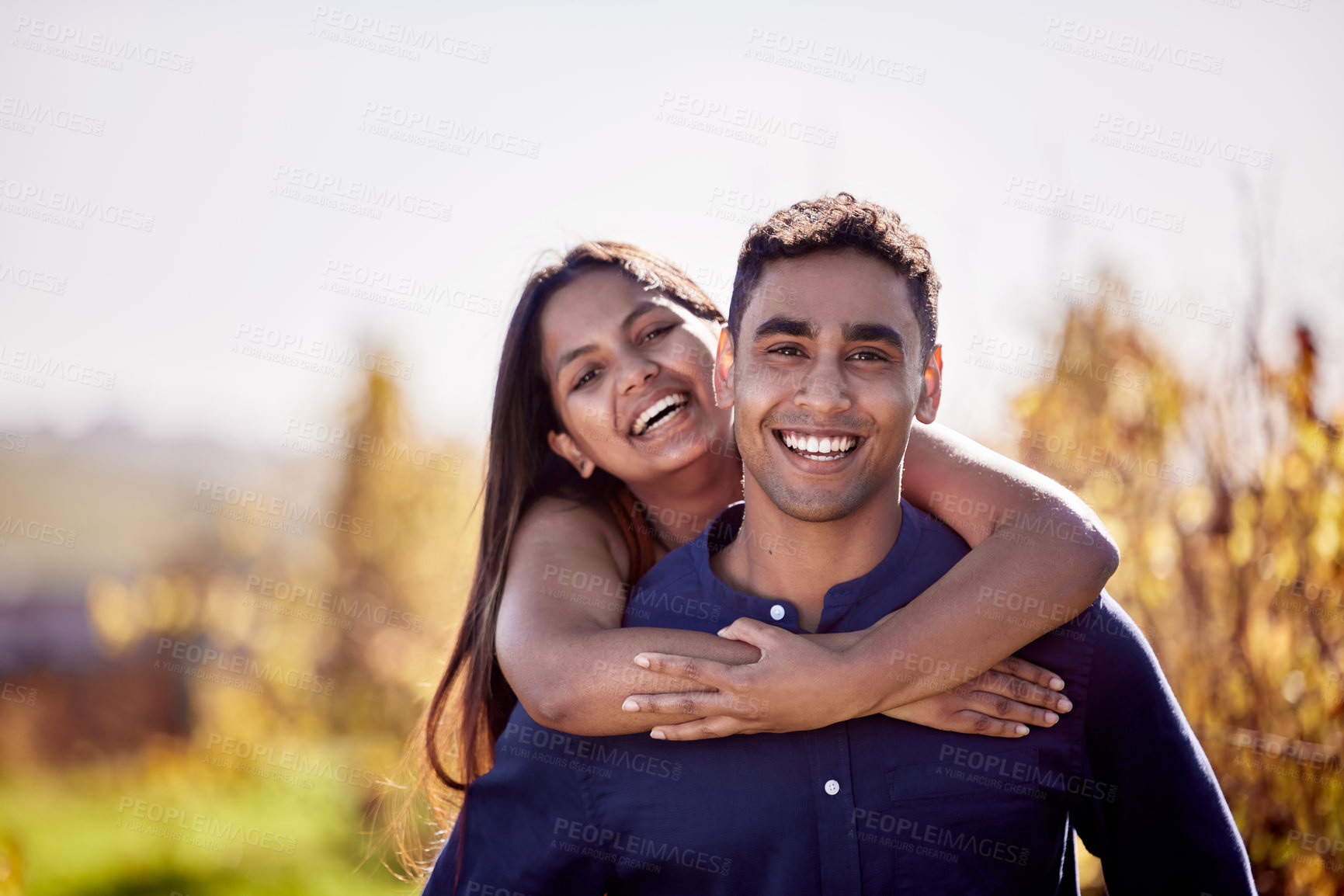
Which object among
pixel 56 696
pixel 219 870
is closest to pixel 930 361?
pixel 219 870

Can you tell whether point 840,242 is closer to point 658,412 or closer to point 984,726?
point 658,412

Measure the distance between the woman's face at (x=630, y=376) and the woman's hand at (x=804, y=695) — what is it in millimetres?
899

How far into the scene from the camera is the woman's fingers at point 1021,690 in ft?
6.60

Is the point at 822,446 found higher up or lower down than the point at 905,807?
higher up

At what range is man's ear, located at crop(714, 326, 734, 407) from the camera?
7.75 ft

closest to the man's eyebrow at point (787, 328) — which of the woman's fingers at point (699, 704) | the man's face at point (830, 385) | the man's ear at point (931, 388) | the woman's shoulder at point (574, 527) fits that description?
the man's face at point (830, 385)

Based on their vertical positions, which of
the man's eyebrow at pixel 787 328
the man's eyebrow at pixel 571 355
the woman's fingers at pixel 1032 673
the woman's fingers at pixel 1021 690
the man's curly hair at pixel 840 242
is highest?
the man's curly hair at pixel 840 242

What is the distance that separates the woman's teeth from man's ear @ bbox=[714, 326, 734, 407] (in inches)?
11.2

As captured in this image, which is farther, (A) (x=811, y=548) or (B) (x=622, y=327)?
(B) (x=622, y=327)

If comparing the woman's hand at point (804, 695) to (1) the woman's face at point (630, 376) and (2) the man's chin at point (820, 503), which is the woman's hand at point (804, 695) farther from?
(1) the woman's face at point (630, 376)

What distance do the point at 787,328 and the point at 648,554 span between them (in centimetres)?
112

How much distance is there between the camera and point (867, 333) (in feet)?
6.84

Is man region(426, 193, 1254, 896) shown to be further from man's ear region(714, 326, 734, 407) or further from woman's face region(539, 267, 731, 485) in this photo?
woman's face region(539, 267, 731, 485)

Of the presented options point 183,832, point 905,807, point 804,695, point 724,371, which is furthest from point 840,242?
point 183,832
